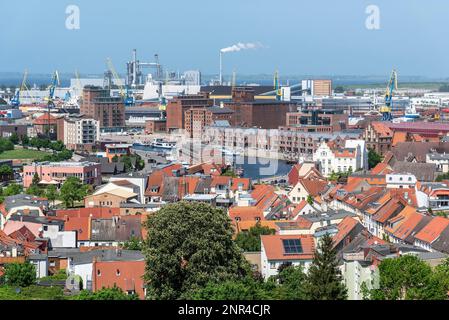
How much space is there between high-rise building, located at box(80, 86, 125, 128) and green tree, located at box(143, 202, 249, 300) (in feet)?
81.7

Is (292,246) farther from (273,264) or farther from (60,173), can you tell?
(60,173)

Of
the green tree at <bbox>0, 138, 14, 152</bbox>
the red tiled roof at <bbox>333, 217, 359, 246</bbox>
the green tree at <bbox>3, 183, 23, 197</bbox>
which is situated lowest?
the green tree at <bbox>0, 138, 14, 152</bbox>

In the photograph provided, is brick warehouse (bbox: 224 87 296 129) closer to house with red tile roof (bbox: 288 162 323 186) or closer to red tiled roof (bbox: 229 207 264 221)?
house with red tile roof (bbox: 288 162 323 186)

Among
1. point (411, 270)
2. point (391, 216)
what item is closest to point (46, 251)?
point (391, 216)

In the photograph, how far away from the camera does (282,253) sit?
6895mm

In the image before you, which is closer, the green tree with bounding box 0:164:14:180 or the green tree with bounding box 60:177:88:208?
the green tree with bounding box 60:177:88:208

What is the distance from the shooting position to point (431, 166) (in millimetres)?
14102

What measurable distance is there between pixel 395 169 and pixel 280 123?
55.6ft

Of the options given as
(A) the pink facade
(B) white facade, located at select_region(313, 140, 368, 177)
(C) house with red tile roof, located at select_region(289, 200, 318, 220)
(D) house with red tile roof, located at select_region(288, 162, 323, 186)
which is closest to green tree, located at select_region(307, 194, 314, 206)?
(C) house with red tile roof, located at select_region(289, 200, 318, 220)

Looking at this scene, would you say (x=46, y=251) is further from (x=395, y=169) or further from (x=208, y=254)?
(x=395, y=169)

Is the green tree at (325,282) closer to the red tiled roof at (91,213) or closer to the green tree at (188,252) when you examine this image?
the green tree at (188,252)

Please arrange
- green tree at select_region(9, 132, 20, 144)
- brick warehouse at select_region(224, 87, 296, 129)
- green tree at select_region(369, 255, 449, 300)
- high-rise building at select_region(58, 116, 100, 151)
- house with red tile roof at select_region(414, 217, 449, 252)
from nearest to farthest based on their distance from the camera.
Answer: green tree at select_region(369, 255, 449, 300) < house with red tile roof at select_region(414, 217, 449, 252) < high-rise building at select_region(58, 116, 100, 151) < green tree at select_region(9, 132, 20, 144) < brick warehouse at select_region(224, 87, 296, 129)

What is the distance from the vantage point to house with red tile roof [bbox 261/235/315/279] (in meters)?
6.86

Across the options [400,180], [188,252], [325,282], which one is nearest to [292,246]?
[188,252]
